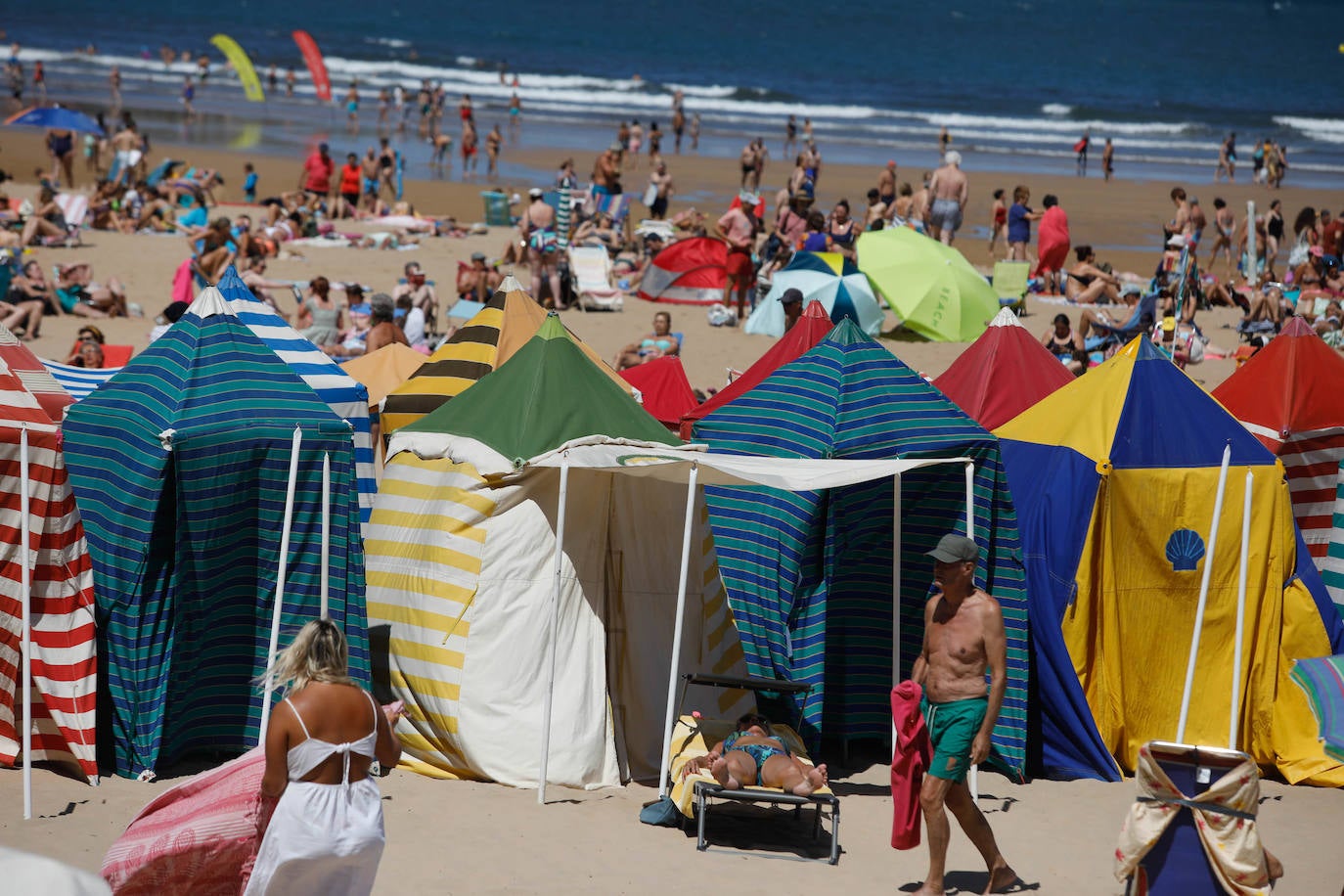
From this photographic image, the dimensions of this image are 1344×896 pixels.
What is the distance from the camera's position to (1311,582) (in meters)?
7.34

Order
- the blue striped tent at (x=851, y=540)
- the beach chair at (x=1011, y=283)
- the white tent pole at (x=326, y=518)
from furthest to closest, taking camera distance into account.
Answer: the beach chair at (x=1011, y=283), the blue striped tent at (x=851, y=540), the white tent pole at (x=326, y=518)

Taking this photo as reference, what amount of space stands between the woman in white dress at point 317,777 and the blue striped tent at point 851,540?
116 inches

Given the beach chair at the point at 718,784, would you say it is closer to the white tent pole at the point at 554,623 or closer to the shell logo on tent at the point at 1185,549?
the white tent pole at the point at 554,623

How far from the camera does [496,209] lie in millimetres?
23156

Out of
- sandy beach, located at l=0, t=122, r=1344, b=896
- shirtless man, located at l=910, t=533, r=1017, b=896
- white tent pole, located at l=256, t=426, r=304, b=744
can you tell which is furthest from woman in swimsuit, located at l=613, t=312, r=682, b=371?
shirtless man, located at l=910, t=533, r=1017, b=896

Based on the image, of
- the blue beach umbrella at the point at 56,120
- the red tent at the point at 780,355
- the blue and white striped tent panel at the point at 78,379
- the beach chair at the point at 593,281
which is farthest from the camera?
the blue beach umbrella at the point at 56,120

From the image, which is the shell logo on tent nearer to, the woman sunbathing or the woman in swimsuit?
the woman sunbathing

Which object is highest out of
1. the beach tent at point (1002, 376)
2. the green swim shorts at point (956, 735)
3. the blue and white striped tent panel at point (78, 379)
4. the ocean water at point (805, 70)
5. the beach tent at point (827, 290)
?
the ocean water at point (805, 70)

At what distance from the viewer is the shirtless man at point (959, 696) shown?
217 inches

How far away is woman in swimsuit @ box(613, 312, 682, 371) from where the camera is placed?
12.7 meters

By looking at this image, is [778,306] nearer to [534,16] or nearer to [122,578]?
[122,578]

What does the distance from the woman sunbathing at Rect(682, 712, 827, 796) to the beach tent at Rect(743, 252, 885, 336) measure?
931cm

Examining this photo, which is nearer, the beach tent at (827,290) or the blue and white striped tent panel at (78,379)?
the blue and white striped tent panel at (78,379)

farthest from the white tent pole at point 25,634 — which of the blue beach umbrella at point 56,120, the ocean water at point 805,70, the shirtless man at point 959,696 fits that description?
the ocean water at point 805,70
